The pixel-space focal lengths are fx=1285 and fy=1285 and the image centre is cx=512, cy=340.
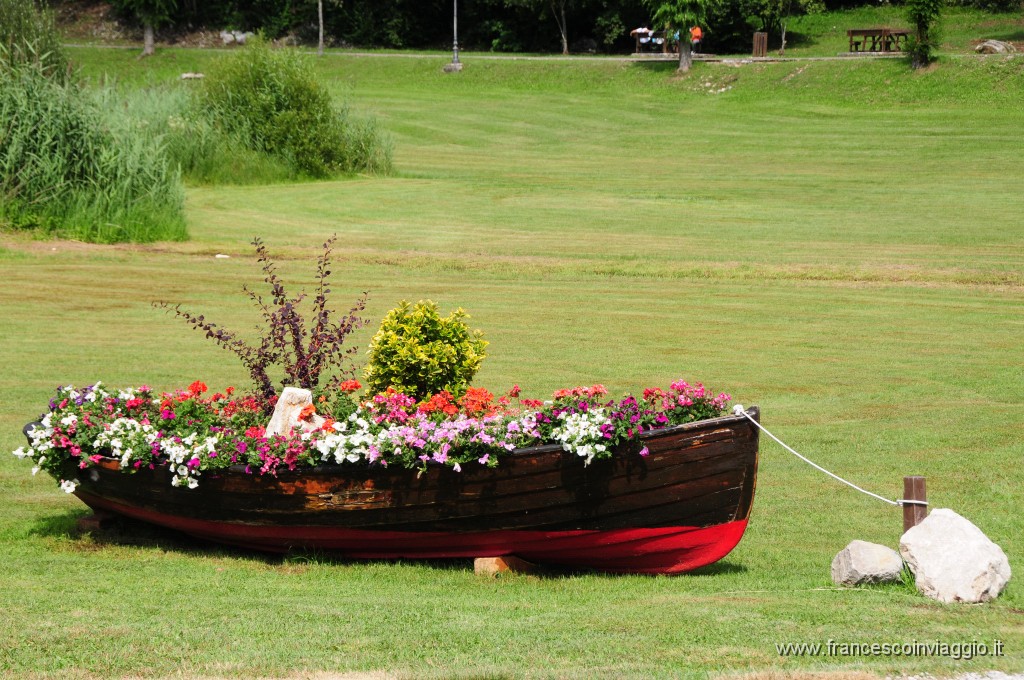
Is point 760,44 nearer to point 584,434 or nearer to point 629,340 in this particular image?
point 629,340

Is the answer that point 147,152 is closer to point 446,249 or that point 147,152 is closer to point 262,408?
point 446,249

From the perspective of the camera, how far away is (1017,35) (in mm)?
63344

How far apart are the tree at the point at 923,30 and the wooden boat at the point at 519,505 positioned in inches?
1897

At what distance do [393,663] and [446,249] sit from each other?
73.3 ft

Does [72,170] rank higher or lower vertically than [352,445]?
higher

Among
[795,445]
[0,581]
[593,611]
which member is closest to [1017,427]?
[795,445]

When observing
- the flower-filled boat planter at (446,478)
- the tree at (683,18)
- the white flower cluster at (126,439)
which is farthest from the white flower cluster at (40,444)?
the tree at (683,18)

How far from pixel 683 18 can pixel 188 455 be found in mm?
54903

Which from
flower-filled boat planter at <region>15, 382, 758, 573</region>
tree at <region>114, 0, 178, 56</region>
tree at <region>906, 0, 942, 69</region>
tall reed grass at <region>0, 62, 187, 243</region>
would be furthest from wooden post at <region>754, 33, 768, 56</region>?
flower-filled boat planter at <region>15, 382, 758, 573</region>

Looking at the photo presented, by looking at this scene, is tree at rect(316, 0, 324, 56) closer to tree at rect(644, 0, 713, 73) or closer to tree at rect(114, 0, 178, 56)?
tree at rect(114, 0, 178, 56)

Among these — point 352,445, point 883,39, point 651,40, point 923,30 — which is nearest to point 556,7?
point 651,40

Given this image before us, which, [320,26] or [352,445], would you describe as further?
[320,26]

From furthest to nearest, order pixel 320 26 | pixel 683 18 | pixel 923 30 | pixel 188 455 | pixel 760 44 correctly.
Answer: pixel 320 26, pixel 760 44, pixel 683 18, pixel 923 30, pixel 188 455

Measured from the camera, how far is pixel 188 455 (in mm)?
9781
